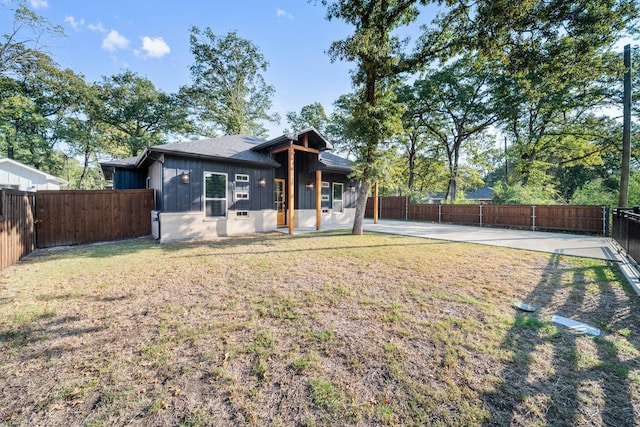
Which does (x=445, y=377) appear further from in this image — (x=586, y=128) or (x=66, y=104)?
(x=66, y=104)

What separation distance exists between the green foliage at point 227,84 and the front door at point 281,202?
38.7ft

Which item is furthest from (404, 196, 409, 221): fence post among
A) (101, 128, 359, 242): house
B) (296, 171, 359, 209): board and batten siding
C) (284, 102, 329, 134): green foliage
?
(284, 102, 329, 134): green foliage

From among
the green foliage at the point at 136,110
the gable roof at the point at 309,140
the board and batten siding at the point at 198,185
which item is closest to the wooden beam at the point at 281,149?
the gable roof at the point at 309,140

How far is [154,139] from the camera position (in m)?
21.3

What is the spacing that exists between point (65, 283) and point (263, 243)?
4557 mm

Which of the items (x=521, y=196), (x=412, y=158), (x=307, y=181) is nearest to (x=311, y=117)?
(x=412, y=158)

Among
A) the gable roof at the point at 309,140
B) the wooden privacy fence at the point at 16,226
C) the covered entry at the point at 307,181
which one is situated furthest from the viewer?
the covered entry at the point at 307,181

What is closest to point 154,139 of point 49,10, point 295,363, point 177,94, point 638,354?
point 177,94

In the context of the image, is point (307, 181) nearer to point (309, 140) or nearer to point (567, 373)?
point (309, 140)

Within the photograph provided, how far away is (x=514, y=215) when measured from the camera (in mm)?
12570

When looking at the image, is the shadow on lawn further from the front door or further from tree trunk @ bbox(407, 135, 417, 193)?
tree trunk @ bbox(407, 135, 417, 193)

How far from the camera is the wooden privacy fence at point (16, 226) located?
16.9 ft

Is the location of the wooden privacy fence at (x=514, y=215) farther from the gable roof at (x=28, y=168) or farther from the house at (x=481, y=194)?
the gable roof at (x=28, y=168)

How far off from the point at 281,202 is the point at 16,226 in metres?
8.31
